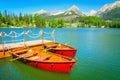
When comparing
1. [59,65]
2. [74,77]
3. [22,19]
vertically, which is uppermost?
[22,19]

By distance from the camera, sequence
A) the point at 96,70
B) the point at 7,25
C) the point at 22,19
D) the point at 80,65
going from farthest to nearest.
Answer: the point at 22,19 < the point at 7,25 < the point at 80,65 < the point at 96,70

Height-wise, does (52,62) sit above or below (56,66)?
above

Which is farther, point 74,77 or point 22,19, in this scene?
point 22,19

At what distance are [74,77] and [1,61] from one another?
11176 millimetres

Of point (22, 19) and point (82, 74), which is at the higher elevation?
point (22, 19)

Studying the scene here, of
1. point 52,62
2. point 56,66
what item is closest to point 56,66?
point 56,66

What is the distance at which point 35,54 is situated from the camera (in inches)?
912

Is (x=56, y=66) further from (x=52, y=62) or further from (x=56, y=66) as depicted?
(x=52, y=62)

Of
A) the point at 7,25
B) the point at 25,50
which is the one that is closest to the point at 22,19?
the point at 7,25

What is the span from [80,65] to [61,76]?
4.79 m

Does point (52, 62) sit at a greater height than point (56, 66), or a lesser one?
greater

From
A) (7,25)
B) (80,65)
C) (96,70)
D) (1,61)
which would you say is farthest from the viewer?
(7,25)

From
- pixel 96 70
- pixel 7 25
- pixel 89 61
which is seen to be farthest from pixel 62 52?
pixel 7 25

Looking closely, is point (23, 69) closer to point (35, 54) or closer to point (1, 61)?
point (35, 54)
